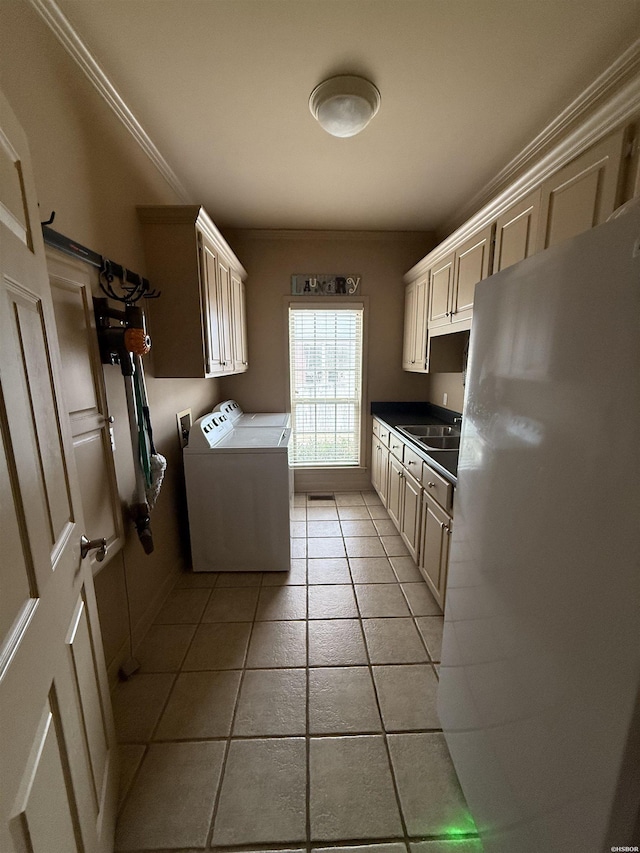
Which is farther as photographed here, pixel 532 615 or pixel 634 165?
pixel 634 165

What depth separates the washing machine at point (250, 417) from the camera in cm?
304

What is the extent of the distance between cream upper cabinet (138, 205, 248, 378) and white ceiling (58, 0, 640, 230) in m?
0.43

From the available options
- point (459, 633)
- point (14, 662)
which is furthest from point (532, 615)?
point (14, 662)

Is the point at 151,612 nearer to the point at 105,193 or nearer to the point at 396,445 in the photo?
the point at 396,445

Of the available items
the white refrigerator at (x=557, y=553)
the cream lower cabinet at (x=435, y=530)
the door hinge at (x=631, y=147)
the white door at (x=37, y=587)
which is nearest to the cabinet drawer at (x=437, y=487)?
the cream lower cabinet at (x=435, y=530)

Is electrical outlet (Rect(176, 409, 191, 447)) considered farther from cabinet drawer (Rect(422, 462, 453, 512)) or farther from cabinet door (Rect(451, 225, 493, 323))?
cabinet door (Rect(451, 225, 493, 323))

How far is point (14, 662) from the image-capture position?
0.55m

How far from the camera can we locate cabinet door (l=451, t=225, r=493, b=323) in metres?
1.95

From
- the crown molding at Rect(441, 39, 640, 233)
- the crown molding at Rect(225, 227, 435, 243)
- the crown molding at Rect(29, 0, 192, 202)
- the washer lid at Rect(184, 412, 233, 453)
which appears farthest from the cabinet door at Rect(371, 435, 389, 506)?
the crown molding at Rect(29, 0, 192, 202)

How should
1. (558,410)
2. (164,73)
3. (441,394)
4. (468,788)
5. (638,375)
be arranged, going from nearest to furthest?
(638,375)
(558,410)
(468,788)
(164,73)
(441,394)

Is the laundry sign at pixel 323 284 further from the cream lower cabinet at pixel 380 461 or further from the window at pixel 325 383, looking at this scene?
the cream lower cabinet at pixel 380 461

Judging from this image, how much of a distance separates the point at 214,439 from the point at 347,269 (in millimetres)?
2234

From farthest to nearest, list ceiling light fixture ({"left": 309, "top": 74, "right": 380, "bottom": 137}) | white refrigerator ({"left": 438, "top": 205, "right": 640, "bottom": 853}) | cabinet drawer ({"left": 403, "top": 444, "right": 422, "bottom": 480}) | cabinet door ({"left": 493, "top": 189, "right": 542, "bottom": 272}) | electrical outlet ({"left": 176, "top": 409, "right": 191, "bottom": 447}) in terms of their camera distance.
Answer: electrical outlet ({"left": 176, "top": 409, "right": 191, "bottom": 447}) < cabinet drawer ({"left": 403, "top": 444, "right": 422, "bottom": 480}) < cabinet door ({"left": 493, "top": 189, "right": 542, "bottom": 272}) < ceiling light fixture ({"left": 309, "top": 74, "right": 380, "bottom": 137}) < white refrigerator ({"left": 438, "top": 205, "right": 640, "bottom": 853})

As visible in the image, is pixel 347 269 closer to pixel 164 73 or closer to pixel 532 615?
pixel 164 73
